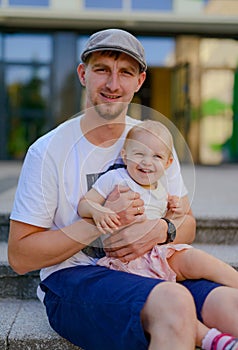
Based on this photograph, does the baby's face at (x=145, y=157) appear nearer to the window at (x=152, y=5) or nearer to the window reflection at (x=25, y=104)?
the window at (x=152, y=5)

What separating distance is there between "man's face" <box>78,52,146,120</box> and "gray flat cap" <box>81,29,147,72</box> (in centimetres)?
3

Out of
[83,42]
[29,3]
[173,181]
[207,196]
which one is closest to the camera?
[173,181]

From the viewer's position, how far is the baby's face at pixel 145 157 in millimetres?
1625

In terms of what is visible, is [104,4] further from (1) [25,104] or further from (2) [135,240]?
(2) [135,240]

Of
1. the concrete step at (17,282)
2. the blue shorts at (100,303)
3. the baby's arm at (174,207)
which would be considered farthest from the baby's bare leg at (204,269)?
the concrete step at (17,282)

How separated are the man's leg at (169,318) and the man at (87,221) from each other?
65mm

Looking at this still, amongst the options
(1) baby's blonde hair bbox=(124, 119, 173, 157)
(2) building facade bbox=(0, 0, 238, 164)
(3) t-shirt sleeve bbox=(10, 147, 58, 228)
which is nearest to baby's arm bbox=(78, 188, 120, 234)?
(3) t-shirt sleeve bbox=(10, 147, 58, 228)

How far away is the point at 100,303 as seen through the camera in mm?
1447

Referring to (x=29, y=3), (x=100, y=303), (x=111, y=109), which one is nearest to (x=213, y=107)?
(x=29, y=3)

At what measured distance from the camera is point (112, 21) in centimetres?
738

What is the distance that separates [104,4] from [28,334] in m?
6.46

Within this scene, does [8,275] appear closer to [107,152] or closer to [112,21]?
[107,152]

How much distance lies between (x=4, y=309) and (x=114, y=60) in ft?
3.91

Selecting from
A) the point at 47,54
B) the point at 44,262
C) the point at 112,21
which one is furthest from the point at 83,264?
the point at 47,54
